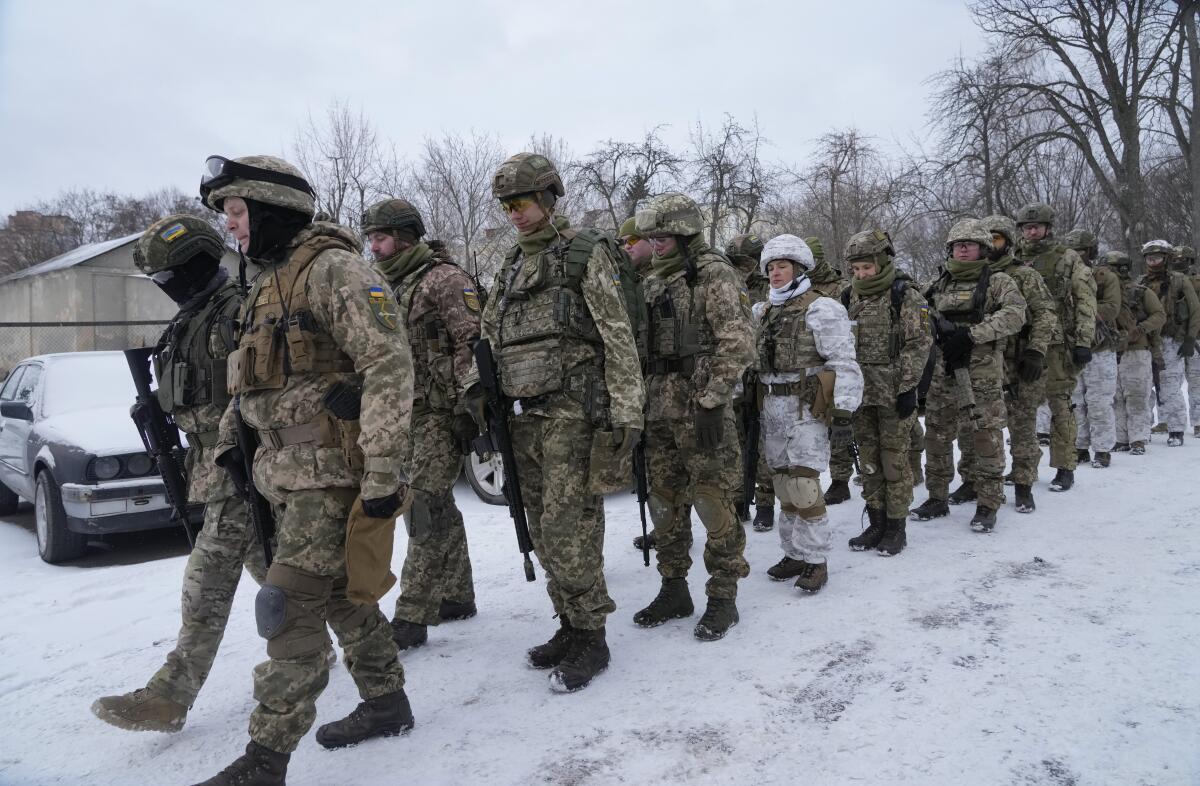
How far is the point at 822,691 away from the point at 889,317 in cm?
299

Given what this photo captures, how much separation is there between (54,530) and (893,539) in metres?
6.48

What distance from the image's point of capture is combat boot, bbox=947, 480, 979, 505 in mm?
6543

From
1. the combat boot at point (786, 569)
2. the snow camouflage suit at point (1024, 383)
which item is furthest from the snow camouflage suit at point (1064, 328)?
the combat boot at point (786, 569)

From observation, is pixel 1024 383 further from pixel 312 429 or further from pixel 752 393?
pixel 312 429

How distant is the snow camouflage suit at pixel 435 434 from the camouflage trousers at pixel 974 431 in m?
3.95

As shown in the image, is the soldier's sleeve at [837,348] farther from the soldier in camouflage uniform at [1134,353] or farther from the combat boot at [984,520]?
the soldier in camouflage uniform at [1134,353]

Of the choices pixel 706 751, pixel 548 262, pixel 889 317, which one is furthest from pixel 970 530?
pixel 548 262

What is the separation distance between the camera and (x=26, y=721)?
3.31 metres

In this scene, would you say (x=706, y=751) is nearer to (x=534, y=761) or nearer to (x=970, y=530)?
(x=534, y=761)

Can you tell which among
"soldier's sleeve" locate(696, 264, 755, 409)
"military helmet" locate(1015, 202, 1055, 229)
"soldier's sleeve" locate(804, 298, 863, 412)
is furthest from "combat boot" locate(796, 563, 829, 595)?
"military helmet" locate(1015, 202, 1055, 229)

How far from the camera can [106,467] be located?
584cm

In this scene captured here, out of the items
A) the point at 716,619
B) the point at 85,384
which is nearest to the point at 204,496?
the point at 716,619

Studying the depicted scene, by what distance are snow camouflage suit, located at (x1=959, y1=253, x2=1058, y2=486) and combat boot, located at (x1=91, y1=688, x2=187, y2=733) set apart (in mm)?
5645

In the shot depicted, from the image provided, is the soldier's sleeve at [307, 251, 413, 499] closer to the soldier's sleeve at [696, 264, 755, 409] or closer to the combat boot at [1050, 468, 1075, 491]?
the soldier's sleeve at [696, 264, 755, 409]
